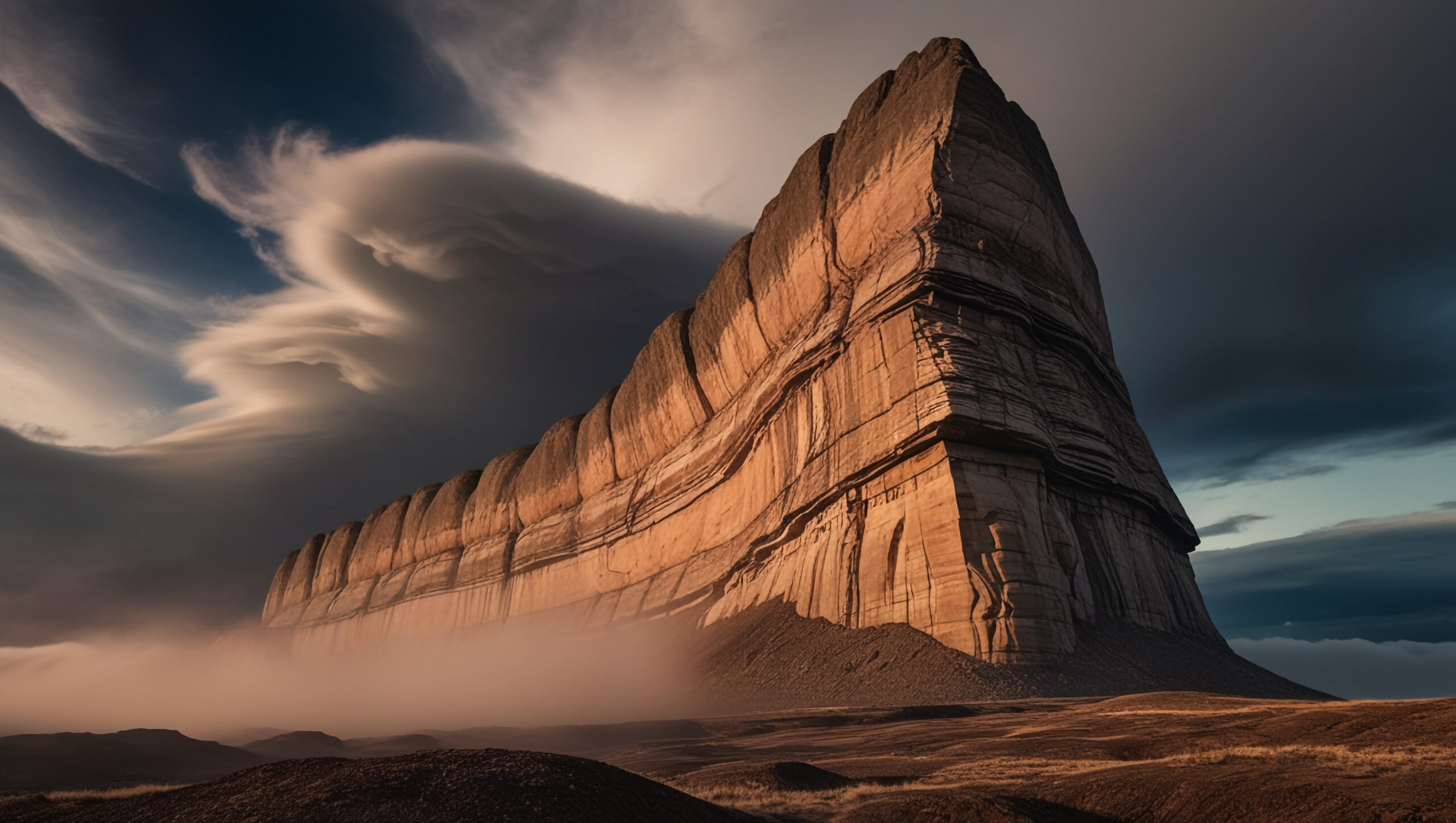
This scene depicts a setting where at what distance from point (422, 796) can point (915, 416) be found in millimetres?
15764

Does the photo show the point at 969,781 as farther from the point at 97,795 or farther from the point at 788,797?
the point at 97,795

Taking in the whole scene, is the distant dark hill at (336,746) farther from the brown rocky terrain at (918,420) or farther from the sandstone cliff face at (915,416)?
the brown rocky terrain at (918,420)

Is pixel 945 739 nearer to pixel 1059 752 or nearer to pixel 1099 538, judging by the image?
pixel 1059 752

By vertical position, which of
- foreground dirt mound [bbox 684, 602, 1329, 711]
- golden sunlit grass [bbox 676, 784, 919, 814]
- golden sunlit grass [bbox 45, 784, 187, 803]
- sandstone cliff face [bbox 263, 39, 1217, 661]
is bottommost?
→ golden sunlit grass [bbox 676, 784, 919, 814]

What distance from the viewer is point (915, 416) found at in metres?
19.4

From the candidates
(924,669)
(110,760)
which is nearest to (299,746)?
(110,760)

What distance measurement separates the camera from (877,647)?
61.6ft

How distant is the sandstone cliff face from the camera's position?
61.0ft

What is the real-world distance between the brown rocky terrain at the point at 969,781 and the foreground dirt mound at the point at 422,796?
0.02 m

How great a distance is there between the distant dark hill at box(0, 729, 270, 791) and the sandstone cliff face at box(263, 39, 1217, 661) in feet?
48.2

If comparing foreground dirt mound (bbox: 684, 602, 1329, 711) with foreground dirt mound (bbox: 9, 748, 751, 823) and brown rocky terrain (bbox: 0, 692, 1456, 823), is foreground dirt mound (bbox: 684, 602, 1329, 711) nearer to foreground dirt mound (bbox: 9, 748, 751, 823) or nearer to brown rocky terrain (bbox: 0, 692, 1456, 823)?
brown rocky terrain (bbox: 0, 692, 1456, 823)

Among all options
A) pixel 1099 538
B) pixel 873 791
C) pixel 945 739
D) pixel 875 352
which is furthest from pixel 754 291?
pixel 873 791

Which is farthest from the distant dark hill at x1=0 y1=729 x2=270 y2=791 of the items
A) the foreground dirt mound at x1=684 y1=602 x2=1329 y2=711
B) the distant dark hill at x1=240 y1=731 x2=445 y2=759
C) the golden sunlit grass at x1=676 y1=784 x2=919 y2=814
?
the foreground dirt mound at x1=684 y1=602 x2=1329 y2=711

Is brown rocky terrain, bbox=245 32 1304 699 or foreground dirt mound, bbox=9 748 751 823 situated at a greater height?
brown rocky terrain, bbox=245 32 1304 699
